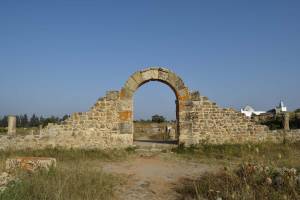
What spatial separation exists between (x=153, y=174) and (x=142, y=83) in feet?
16.7

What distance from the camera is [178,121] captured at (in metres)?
12.6

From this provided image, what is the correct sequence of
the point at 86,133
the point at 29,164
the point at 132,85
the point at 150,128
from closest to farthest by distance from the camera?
the point at 29,164
the point at 86,133
the point at 132,85
the point at 150,128

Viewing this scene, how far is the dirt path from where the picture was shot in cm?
638

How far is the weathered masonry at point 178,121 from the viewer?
40.1 feet

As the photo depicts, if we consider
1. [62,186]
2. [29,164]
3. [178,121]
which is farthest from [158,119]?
[62,186]

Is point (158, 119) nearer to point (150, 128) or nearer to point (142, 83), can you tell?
point (150, 128)

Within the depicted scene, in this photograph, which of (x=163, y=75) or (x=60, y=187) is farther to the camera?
(x=163, y=75)

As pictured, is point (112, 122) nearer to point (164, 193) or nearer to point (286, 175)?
point (164, 193)

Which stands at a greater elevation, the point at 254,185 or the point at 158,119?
the point at 158,119

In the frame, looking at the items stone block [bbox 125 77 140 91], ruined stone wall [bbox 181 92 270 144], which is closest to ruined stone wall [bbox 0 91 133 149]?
stone block [bbox 125 77 140 91]

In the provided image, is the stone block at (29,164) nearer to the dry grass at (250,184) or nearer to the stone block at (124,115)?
the dry grass at (250,184)

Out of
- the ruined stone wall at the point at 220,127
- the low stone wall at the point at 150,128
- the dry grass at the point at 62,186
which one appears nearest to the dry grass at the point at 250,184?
the dry grass at the point at 62,186

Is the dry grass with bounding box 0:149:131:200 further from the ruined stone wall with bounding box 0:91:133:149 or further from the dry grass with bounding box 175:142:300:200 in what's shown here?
the ruined stone wall with bounding box 0:91:133:149

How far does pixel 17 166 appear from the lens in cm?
677
